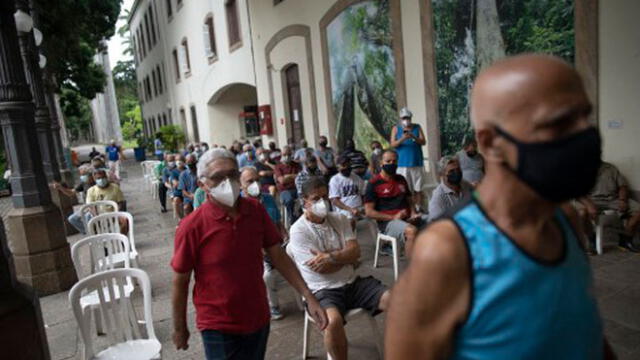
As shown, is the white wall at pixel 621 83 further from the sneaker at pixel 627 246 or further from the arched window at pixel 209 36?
the arched window at pixel 209 36

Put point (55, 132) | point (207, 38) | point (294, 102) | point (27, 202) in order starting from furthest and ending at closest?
1. point (207, 38)
2. point (55, 132)
3. point (294, 102)
4. point (27, 202)

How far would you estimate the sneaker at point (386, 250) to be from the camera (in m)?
6.35

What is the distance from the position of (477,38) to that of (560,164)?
298 inches

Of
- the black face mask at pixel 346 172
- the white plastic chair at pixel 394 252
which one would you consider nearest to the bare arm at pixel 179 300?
the white plastic chair at pixel 394 252

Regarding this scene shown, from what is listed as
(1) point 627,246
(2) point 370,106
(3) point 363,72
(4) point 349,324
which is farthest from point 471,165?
(3) point 363,72

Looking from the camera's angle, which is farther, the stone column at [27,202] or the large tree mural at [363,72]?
the large tree mural at [363,72]

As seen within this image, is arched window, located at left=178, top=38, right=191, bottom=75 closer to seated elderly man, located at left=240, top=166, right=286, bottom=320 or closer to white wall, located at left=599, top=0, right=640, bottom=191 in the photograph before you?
seated elderly man, located at left=240, top=166, right=286, bottom=320

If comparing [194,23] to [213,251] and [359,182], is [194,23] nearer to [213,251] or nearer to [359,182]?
[359,182]

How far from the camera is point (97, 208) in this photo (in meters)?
7.37

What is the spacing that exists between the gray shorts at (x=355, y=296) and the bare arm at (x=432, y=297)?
238cm

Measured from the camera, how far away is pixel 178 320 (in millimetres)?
2602

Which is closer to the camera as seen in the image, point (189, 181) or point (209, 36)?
point (189, 181)

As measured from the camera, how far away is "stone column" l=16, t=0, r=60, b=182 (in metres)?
9.21

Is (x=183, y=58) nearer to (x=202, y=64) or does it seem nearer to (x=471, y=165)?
(x=202, y=64)
